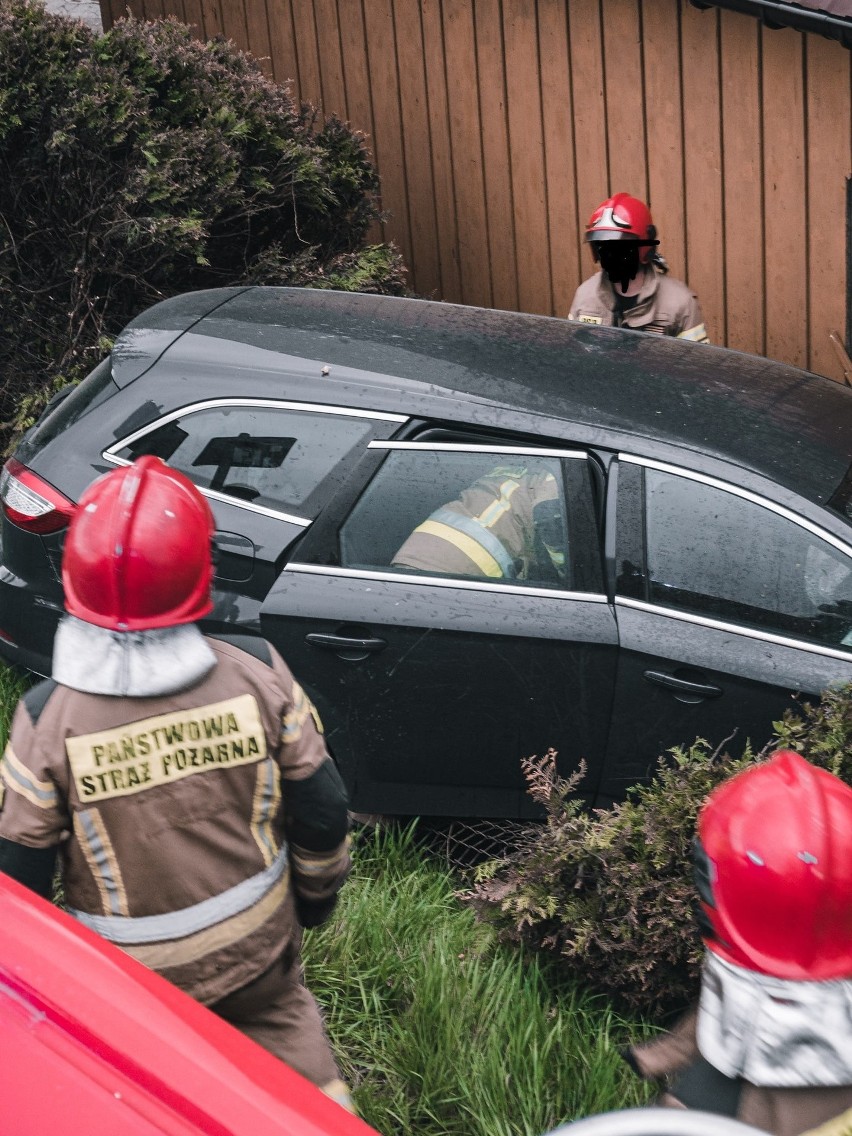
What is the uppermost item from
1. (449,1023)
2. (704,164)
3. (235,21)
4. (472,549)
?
(235,21)

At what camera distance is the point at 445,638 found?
371cm

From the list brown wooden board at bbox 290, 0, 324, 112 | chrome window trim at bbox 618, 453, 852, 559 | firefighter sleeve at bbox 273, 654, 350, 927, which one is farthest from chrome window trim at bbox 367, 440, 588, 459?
brown wooden board at bbox 290, 0, 324, 112

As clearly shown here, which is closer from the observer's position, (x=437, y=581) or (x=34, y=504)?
(x=437, y=581)

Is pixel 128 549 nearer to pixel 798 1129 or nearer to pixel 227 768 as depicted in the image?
pixel 227 768

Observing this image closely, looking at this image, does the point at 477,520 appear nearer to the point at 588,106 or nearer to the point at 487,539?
the point at 487,539

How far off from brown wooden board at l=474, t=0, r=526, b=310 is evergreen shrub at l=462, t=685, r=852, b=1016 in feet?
16.8

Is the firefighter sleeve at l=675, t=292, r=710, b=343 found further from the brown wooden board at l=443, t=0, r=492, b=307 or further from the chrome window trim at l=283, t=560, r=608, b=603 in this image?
the brown wooden board at l=443, t=0, r=492, b=307

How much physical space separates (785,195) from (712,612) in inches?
149

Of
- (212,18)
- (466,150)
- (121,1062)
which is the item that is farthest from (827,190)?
(121,1062)

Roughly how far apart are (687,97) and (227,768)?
5600mm

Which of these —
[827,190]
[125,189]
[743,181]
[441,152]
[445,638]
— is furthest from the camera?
[441,152]

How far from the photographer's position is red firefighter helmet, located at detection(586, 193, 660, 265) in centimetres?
574

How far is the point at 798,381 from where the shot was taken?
4.26m

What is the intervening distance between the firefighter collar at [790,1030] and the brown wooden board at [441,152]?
6885 millimetres
